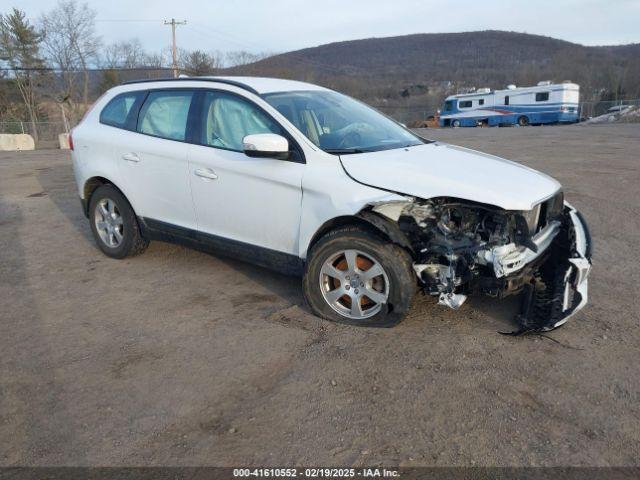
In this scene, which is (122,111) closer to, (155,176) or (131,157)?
(131,157)

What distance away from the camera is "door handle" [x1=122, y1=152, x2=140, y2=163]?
504 centimetres

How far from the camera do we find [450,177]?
3.56 m

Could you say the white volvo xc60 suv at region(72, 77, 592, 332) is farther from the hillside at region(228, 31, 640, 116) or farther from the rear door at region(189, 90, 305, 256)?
the hillside at region(228, 31, 640, 116)

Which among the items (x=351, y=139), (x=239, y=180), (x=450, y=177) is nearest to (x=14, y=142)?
(x=239, y=180)

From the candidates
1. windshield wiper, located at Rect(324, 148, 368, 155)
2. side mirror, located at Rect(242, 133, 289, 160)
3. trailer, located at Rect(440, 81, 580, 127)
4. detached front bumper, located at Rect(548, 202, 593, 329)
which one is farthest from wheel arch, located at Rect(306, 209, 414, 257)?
trailer, located at Rect(440, 81, 580, 127)

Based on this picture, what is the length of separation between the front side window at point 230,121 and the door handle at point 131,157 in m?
0.89

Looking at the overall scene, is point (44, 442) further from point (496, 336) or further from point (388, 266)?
point (496, 336)

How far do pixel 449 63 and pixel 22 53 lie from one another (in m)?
112

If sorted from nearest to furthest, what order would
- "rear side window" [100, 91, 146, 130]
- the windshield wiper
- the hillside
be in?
1. the windshield wiper
2. "rear side window" [100, 91, 146, 130]
3. the hillside

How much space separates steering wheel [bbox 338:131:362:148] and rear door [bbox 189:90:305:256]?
0.42m

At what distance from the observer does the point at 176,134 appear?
4.77 m

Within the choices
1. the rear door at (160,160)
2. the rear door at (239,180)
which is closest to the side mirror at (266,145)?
the rear door at (239,180)

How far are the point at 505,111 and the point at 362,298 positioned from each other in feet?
137

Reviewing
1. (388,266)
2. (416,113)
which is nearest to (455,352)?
(388,266)
